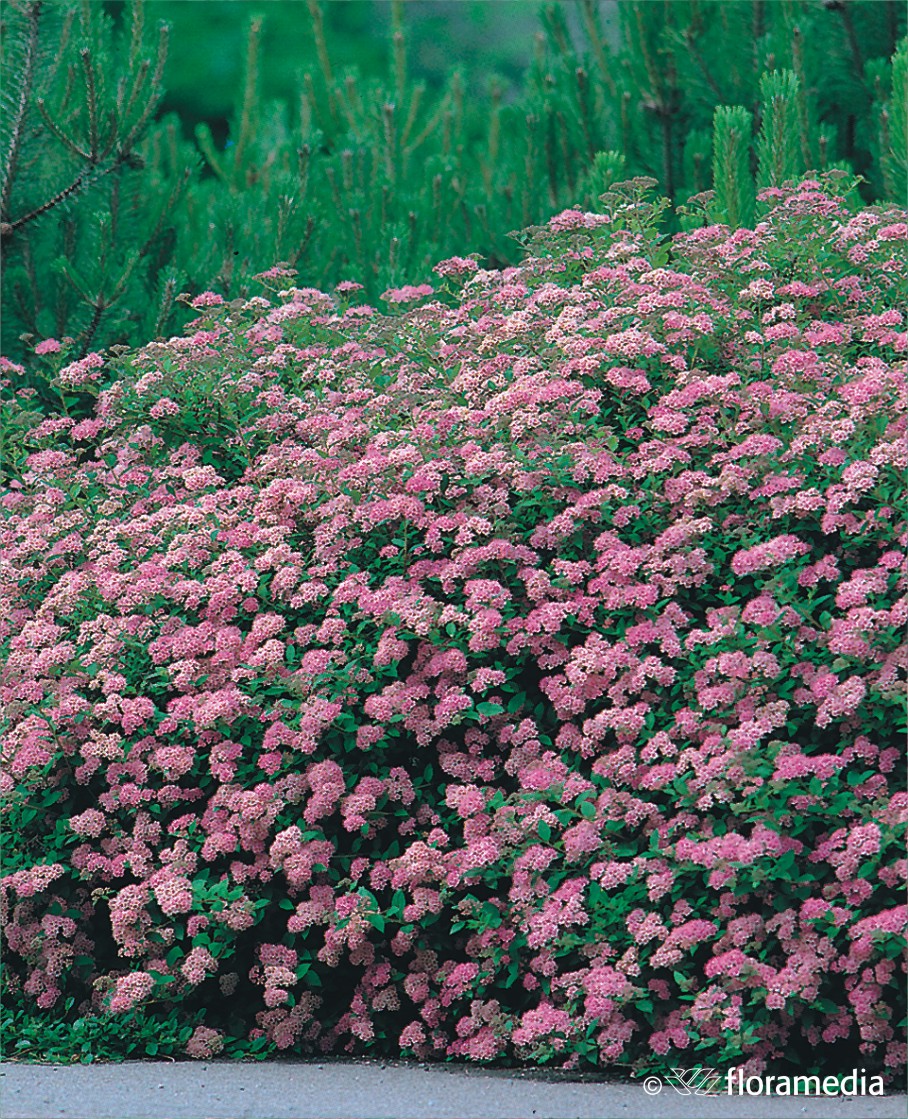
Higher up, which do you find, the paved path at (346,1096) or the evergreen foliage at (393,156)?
the evergreen foliage at (393,156)

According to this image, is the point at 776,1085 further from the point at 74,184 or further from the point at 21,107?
the point at 21,107

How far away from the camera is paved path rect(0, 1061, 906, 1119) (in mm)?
3014

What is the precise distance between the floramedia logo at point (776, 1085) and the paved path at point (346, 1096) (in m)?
0.03

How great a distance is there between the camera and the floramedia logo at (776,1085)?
308 cm

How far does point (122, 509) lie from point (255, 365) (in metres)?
0.68

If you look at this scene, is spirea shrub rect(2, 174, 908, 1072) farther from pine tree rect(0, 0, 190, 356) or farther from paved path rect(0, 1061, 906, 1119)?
pine tree rect(0, 0, 190, 356)

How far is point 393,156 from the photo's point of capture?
7910 mm

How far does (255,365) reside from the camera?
469cm

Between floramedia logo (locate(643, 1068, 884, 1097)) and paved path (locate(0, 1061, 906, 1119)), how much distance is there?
0.03 m

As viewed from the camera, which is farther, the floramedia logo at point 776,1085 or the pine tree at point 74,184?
the pine tree at point 74,184

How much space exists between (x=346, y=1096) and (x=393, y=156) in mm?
5847

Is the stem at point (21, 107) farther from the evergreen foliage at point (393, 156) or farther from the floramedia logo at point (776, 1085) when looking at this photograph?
the floramedia logo at point (776, 1085)

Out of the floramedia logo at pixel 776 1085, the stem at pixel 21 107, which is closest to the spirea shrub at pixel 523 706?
the floramedia logo at pixel 776 1085

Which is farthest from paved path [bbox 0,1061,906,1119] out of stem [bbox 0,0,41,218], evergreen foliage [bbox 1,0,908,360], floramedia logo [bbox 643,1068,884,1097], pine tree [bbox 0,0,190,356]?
stem [bbox 0,0,41,218]
